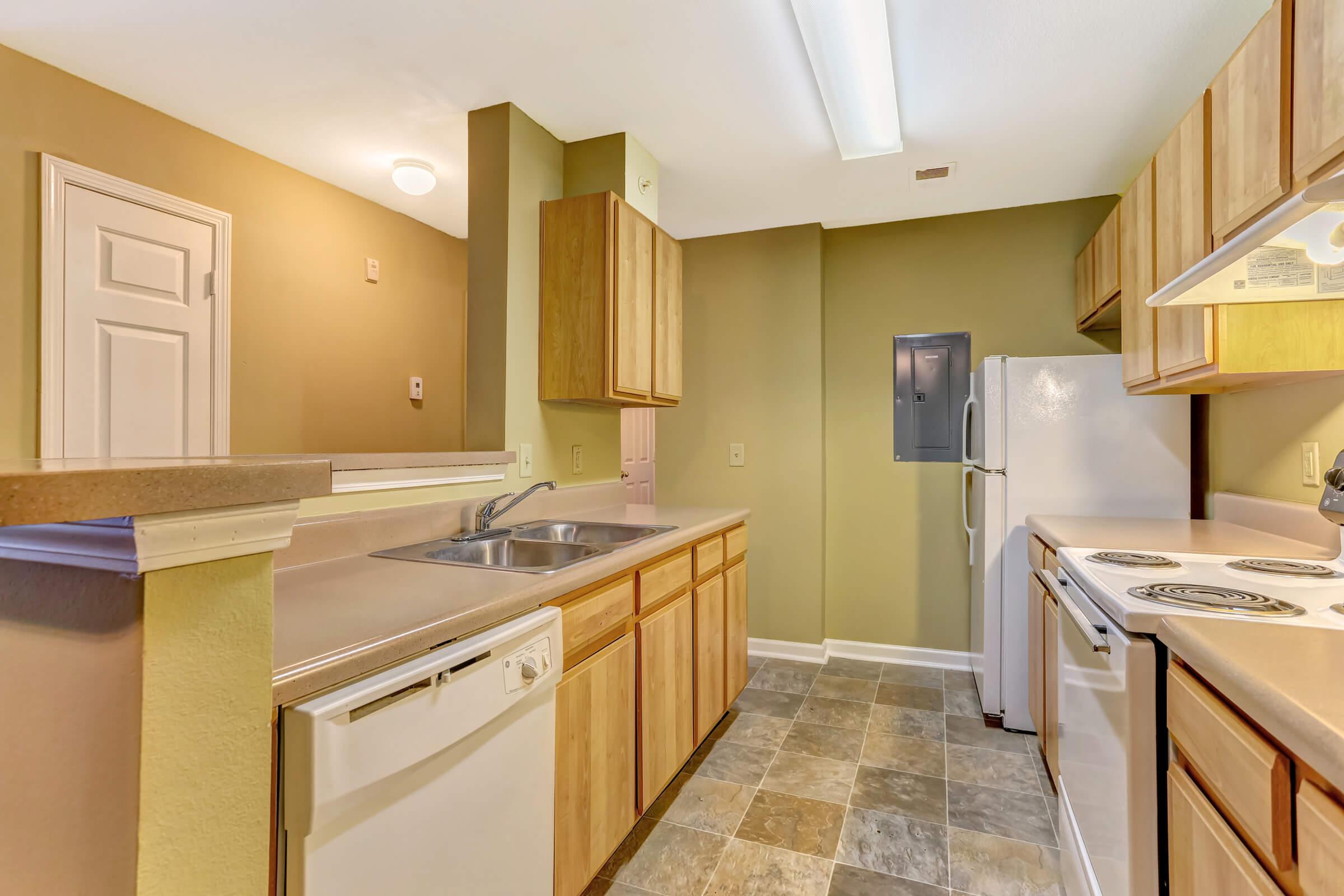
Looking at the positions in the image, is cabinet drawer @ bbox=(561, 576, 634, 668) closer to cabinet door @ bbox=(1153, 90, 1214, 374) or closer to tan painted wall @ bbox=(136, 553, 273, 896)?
tan painted wall @ bbox=(136, 553, 273, 896)

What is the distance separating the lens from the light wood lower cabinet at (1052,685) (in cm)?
198

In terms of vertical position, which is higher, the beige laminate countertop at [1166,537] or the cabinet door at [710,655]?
the beige laminate countertop at [1166,537]

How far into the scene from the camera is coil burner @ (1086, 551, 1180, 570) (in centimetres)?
153

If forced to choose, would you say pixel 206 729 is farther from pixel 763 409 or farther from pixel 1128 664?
pixel 763 409

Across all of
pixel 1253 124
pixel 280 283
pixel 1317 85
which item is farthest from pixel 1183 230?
pixel 280 283

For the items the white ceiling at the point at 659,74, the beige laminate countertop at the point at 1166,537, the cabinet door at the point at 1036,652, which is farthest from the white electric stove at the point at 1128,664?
the white ceiling at the point at 659,74

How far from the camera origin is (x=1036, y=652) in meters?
2.37

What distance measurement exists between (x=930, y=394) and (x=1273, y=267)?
78.7 inches

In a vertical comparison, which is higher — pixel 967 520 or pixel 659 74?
pixel 659 74

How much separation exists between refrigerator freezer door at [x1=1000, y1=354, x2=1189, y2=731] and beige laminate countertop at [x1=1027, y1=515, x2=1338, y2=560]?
0.10 m

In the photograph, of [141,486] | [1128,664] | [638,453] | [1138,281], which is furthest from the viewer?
[638,453]

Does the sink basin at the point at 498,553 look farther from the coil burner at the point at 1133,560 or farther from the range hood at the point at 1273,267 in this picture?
the range hood at the point at 1273,267

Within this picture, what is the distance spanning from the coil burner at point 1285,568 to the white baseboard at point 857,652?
1944 millimetres

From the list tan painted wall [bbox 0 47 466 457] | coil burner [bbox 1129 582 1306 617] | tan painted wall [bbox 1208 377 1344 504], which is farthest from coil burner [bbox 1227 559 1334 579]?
tan painted wall [bbox 0 47 466 457]
